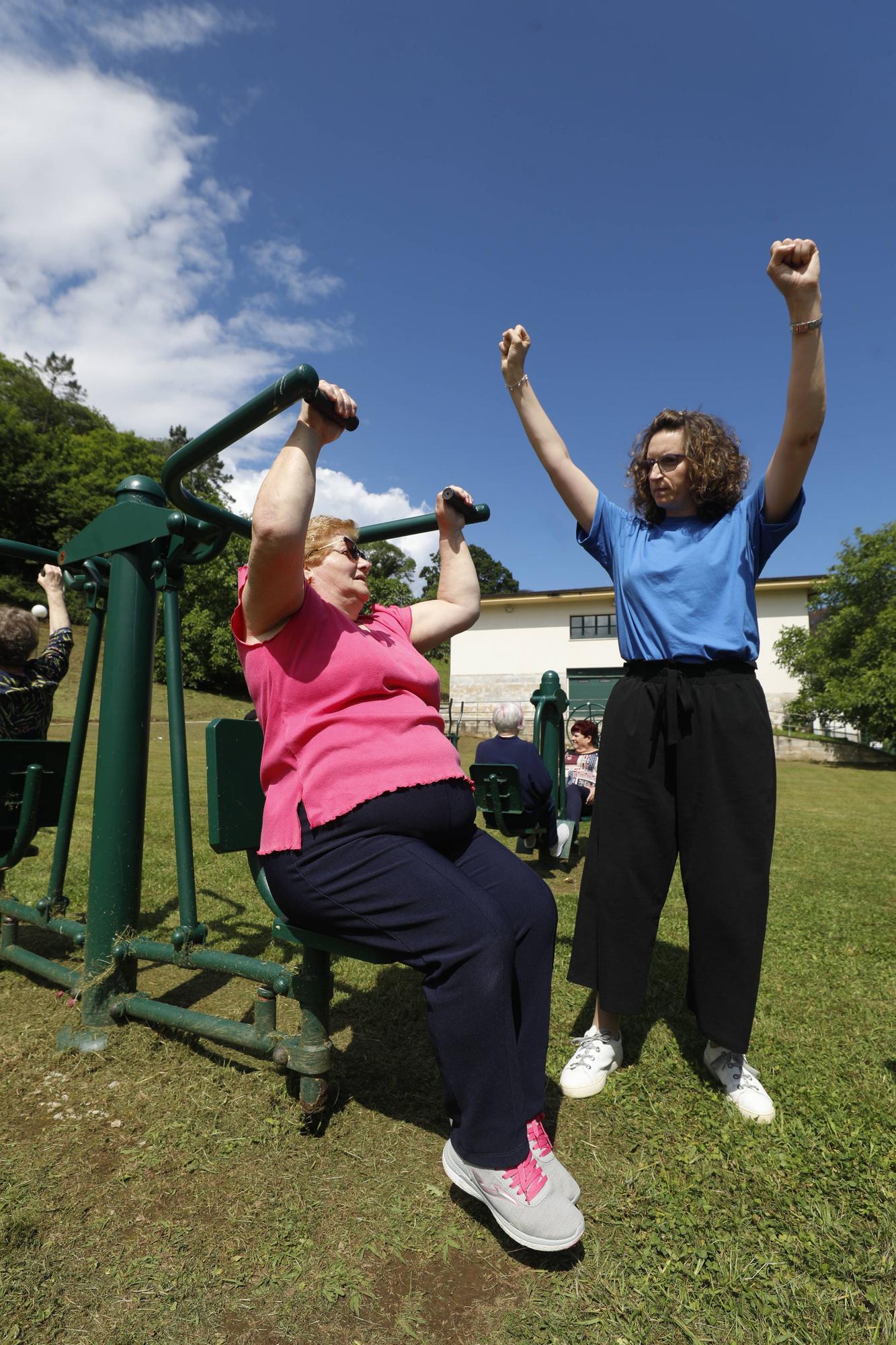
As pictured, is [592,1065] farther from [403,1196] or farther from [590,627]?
[590,627]

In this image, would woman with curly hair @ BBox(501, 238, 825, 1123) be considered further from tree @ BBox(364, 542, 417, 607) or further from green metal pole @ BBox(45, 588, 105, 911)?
tree @ BBox(364, 542, 417, 607)

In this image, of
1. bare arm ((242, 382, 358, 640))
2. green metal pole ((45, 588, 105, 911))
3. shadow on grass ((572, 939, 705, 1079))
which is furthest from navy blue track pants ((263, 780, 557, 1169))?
green metal pole ((45, 588, 105, 911))

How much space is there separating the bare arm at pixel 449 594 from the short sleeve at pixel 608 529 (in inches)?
16.1

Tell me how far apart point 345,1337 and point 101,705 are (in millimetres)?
1825

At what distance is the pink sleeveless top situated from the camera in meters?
1.66

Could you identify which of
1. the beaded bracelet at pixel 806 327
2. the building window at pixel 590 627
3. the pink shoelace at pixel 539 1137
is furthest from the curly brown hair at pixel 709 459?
the building window at pixel 590 627

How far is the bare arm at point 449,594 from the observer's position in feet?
7.21

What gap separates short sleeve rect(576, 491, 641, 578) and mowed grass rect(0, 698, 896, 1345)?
1.48 m

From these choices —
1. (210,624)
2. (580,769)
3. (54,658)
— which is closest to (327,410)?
(54,658)

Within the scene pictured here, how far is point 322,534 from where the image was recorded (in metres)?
2.01

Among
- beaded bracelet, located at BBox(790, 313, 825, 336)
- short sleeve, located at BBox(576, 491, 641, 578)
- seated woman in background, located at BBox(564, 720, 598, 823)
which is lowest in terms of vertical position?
seated woman in background, located at BBox(564, 720, 598, 823)

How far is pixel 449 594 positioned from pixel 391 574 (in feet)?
167

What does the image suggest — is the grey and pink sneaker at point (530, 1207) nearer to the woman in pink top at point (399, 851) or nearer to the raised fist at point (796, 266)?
the woman in pink top at point (399, 851)

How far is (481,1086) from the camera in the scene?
4.83 feet
